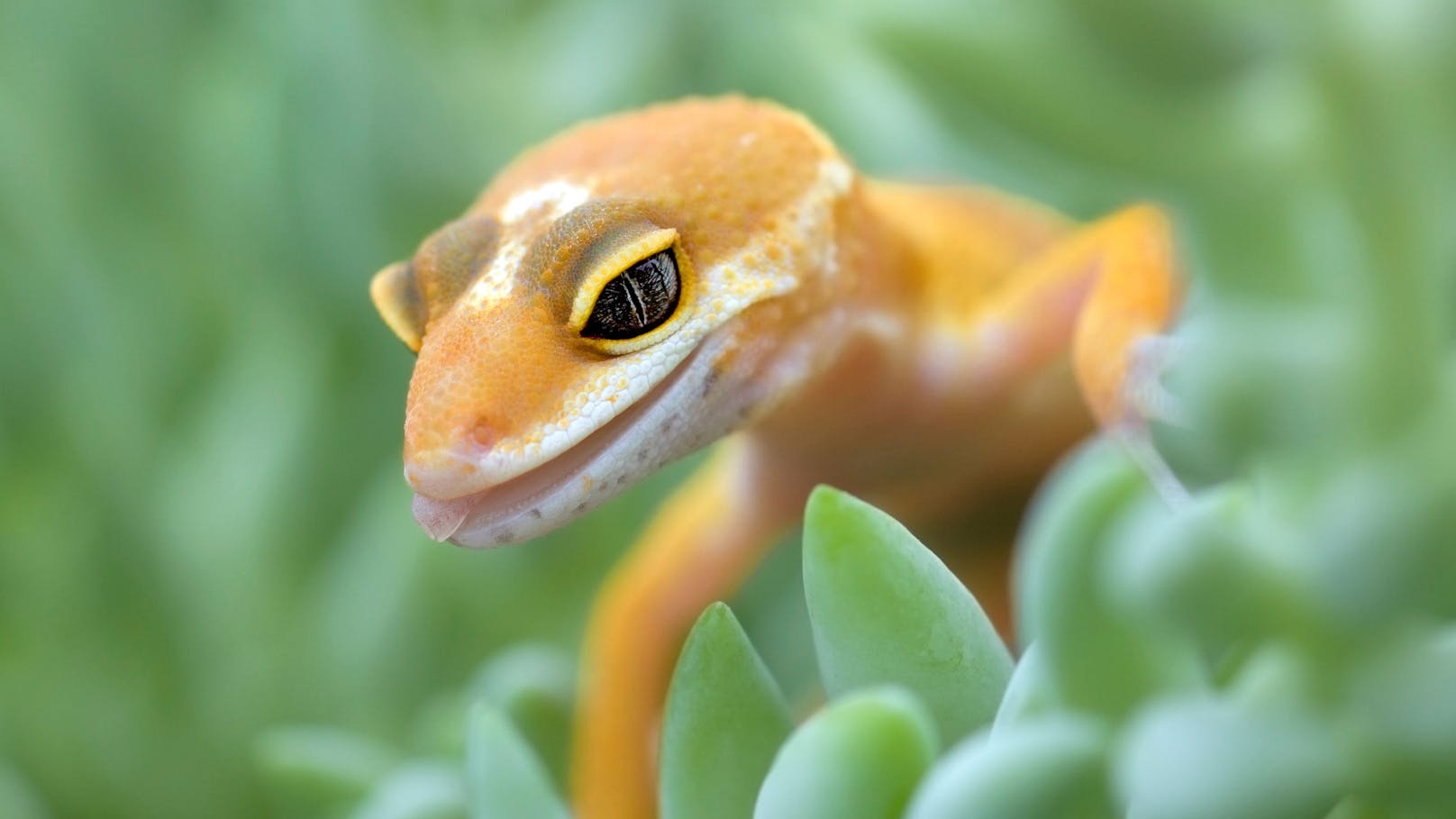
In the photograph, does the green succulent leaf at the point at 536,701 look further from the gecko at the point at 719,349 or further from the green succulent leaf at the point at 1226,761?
the green succulent leaf at the point at 1226,761

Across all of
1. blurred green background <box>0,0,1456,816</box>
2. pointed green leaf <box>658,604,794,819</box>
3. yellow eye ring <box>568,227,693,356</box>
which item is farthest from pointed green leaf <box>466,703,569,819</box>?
blurred green background <box>0,0,1456,816</box>

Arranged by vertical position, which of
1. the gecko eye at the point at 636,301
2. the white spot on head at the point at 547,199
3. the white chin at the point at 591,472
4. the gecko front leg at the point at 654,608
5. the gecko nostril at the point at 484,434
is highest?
the white spot on head at the point at 547,199

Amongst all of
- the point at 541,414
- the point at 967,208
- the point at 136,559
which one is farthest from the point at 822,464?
the point at 136,559

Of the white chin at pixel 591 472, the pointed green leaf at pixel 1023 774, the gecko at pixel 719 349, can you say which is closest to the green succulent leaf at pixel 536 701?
the gecko at pixel 719 349

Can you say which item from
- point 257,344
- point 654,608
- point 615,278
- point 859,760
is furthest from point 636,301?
point 257,344

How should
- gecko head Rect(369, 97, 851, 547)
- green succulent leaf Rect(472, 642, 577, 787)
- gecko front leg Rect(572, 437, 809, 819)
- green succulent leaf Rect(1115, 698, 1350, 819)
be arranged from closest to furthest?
1. green succulent leaf Rect(1115, 698, 1350, 819)
2. gecko head Rect(369, 97, 851, 547)
3. green succulent leaf Rect(472, 642, 577, 787)
4. gecko front leg Rect(572, 437, 809, 819)

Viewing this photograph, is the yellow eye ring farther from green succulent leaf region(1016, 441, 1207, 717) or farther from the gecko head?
green succulent leaf region(1016, 441, 1207, 717)
